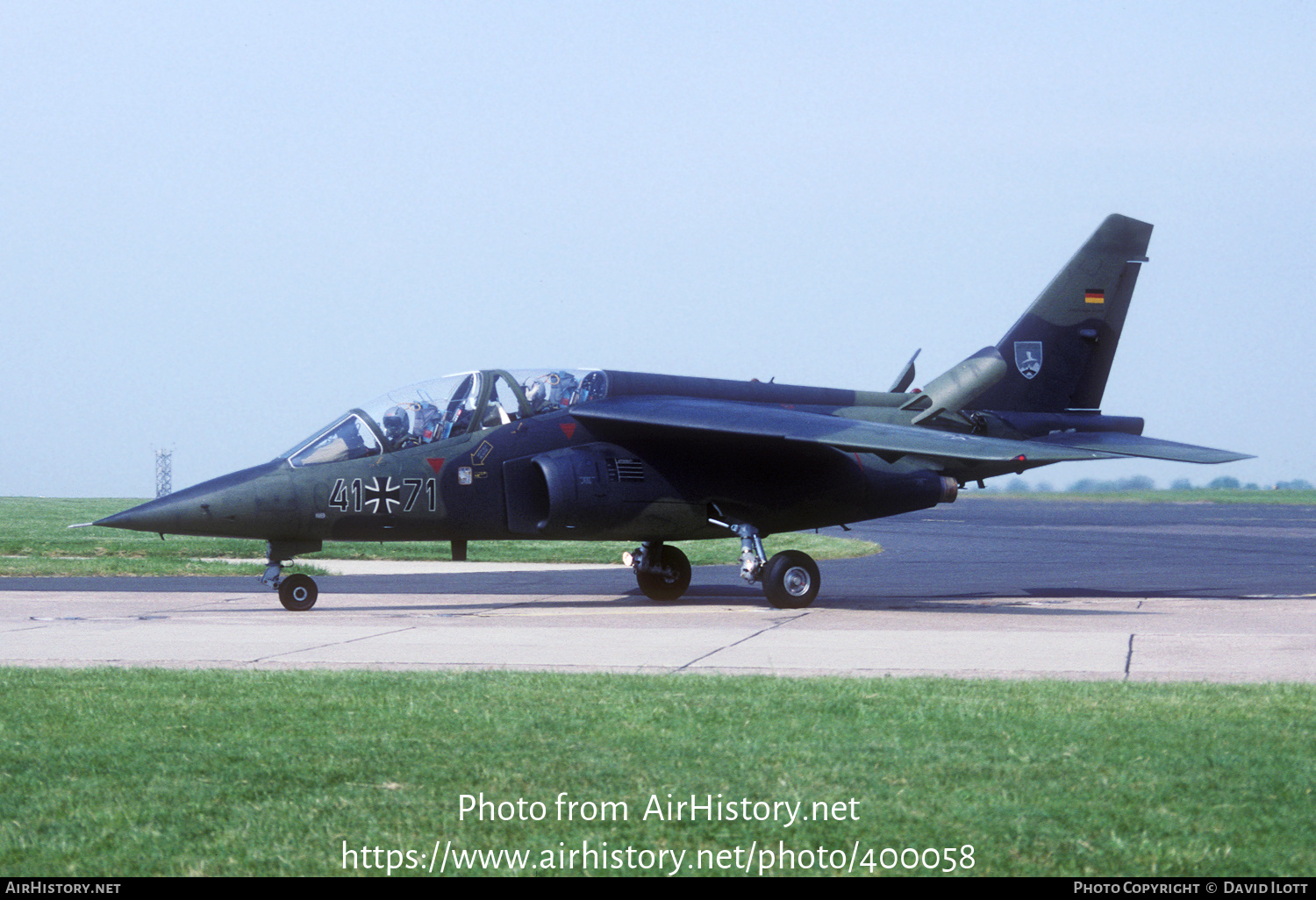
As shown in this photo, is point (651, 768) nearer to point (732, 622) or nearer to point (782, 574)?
point (732, 622)

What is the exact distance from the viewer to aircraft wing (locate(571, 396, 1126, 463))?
14.7m

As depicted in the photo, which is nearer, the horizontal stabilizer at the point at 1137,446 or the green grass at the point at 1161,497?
the horizontal stabilizer at the point at 1137,446

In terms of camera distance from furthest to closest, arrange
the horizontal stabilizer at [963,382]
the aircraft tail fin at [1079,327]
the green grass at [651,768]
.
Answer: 1. the aircraft tail fin at [1079,327]
2. the horizontal stabilizer at [963,382]
3. the green grass at [651,768]

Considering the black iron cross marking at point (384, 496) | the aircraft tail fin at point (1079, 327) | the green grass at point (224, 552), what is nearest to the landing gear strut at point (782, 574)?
the black iron cross marking at point (384, 496)

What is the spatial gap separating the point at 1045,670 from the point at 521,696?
4275mm

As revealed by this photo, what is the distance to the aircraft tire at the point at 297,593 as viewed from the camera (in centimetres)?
1513

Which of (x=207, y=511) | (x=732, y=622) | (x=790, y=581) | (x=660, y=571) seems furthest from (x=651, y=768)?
(x=660, y=571)

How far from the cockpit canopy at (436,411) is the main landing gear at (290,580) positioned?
1.08 metres

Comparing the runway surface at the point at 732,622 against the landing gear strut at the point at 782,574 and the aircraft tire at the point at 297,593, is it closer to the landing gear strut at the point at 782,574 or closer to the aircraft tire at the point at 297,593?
the aircraft tire at the point at 297,593

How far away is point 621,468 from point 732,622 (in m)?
2.77

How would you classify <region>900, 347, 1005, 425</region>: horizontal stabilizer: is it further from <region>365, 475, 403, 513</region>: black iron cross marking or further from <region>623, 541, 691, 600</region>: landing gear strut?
<region>365, 475, 403, 513</region>: black iron cross marking

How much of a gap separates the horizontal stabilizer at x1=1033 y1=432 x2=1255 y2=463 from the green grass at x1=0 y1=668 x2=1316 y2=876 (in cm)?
906

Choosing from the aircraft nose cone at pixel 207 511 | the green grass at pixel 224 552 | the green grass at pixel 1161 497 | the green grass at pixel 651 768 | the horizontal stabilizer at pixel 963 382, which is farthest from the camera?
the green grass at pixel 1161 497

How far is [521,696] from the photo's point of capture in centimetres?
797
